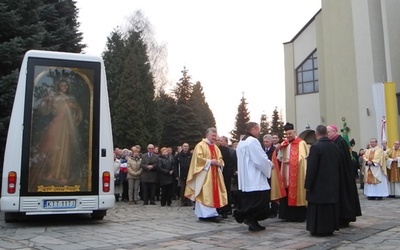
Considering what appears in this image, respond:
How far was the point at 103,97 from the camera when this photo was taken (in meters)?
9.01

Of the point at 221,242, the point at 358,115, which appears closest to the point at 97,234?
the point at 221,242

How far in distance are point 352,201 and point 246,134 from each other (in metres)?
2.35

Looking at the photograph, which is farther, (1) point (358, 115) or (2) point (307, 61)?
(2) point (307, 61)

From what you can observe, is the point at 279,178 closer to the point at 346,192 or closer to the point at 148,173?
the point at 346,192

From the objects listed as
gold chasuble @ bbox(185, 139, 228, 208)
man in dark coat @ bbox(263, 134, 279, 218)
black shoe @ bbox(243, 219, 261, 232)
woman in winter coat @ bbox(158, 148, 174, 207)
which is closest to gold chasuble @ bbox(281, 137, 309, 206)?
man in dark coat @ bbox(263, 134, 279, 218)

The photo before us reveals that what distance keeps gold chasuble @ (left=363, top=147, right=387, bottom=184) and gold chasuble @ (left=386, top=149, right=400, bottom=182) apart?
372 mm

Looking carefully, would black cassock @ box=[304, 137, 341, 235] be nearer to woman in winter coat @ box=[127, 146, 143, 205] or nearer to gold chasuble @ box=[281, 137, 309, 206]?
gold chasuble @ box=[281, 137, 309, 206]

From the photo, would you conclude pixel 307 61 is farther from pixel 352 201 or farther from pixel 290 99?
pixel 352 201

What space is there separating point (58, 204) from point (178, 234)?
251 cm

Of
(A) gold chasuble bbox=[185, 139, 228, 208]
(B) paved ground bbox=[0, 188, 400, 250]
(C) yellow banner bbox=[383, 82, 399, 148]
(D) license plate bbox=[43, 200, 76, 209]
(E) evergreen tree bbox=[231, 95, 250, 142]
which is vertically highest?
(E) evergreen tree bbox=[231, 95, 250, 142]

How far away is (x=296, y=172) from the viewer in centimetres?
938

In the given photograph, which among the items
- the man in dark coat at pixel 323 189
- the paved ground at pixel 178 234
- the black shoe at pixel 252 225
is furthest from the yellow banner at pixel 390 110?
the black shoe at pixel 252 225

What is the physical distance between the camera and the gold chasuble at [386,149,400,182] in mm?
14992

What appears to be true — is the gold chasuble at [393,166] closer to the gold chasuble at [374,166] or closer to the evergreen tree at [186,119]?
the gold chasuble at [374,166]
